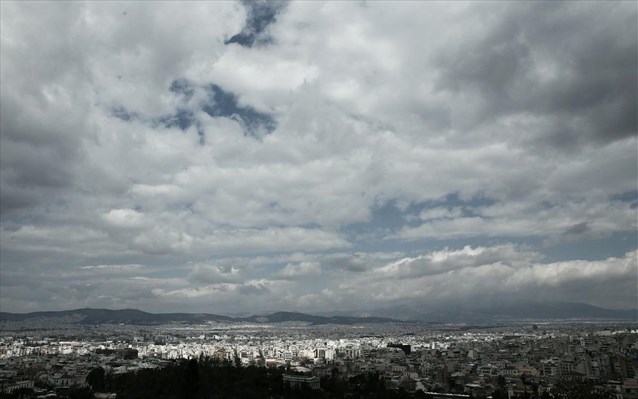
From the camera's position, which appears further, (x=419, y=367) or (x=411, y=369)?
(x=419, y=367)

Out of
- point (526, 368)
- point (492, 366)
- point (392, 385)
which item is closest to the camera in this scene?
point (392, 385)

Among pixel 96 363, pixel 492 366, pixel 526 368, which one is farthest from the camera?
pixel 96 363

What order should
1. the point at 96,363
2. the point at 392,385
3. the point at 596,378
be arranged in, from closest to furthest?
the point at 392,385
the point at 596,378
the point at 96,363

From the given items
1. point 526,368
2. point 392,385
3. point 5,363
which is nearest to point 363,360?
point 526,368

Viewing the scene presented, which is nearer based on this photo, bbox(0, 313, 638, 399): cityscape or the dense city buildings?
bbox(0, 313, 638, 399): cityscape

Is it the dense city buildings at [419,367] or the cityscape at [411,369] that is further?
the dense city buildings at [419,367]

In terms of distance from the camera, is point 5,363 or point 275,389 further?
point 5,363

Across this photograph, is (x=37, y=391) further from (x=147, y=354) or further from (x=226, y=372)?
(x=147, y=354)

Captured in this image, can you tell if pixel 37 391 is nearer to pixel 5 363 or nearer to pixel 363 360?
pixel 5 363

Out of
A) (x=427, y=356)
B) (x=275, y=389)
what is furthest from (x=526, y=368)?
(x=275, y=389)
